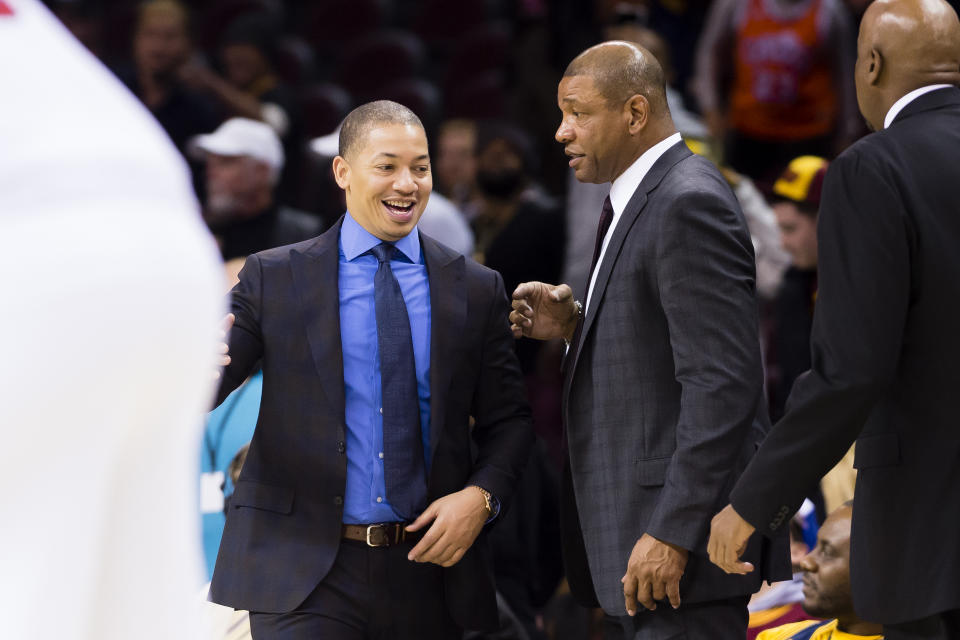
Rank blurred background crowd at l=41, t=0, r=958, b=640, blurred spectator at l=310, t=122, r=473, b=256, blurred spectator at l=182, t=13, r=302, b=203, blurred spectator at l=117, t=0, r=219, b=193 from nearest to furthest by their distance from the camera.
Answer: blurred background crowd at l=41, t=0, r=958, b=640
blurred spectator at l=310, t=122, r=473, b=256
blurred spectator at l=117, t=0, r=219, b=193
blurred spectator at l=182, t=13, r=302, b=203

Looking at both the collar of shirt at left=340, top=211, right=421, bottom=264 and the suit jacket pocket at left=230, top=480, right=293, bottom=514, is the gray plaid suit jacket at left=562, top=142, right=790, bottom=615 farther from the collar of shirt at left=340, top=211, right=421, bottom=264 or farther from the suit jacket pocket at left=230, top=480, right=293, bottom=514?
the suit jacket pocket at left=230, top=480, right=293, bottom=514

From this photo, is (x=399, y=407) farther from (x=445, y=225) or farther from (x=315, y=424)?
(x=445, y=225)

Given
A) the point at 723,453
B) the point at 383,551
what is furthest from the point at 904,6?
the point at 383,551

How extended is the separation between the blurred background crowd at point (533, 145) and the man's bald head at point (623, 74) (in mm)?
1575

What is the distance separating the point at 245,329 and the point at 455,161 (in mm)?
4062

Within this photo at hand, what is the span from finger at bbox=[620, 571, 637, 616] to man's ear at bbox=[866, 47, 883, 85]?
1093 mm

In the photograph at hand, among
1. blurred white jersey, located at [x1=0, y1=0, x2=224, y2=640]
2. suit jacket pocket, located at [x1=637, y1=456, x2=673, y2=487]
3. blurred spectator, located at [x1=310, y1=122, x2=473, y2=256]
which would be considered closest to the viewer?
blurred white jersey, located at [x1=0, y1=0, x2=224, y2=640]

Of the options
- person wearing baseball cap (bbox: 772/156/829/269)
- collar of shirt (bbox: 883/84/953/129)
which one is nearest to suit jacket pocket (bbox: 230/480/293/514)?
collar of shirt (bbox: 883/84/953/129)

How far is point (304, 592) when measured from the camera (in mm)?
2865

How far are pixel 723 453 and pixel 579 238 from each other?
2382 mm

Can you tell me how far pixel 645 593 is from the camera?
272cm


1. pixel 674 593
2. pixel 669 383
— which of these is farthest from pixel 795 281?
pixel 674 593

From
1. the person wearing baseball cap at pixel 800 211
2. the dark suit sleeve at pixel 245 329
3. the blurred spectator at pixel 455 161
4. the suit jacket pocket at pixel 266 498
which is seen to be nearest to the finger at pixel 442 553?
the suit jacket pocket at pixel 266 498

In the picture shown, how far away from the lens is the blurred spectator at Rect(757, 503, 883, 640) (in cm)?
338
